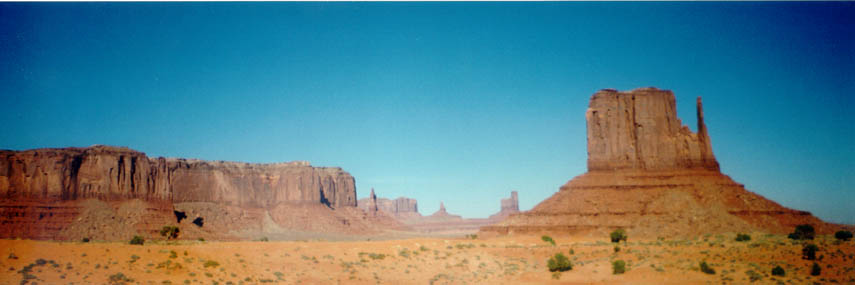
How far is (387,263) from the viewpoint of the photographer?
131 ft

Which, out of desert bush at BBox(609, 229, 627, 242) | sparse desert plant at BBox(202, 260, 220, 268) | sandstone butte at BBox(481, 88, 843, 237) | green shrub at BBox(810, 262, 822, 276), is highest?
sandstone butte at BBox(481, 88, 843, 237)

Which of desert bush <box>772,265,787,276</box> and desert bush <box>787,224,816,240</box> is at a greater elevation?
desert bush <box>787,224,816,240</box>

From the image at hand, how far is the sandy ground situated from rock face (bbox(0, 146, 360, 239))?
59.3m

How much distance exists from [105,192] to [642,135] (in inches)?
3243

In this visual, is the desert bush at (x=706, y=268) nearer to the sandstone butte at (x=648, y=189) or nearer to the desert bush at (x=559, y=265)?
the desert bush at (x=559, y=265)

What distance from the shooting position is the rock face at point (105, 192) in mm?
87188

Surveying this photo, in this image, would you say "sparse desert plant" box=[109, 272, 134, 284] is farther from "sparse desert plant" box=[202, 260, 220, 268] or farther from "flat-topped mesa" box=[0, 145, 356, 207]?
"flat-topped mesa" box=[0, 145, 356, 207]

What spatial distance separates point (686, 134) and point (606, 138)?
9.67 metres

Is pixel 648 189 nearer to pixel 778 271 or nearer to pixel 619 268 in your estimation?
pixel 619 268

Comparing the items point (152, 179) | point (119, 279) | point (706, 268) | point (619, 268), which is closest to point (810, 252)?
point (706, 268)

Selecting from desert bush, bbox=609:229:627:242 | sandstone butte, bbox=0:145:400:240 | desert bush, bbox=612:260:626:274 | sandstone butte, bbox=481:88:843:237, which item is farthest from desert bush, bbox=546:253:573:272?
sandstone butte, bbox=0:145:400:240

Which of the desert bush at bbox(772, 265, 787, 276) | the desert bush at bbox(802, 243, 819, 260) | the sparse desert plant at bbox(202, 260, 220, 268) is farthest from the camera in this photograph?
the desert bush at bbox(802, 243, 819, 260)

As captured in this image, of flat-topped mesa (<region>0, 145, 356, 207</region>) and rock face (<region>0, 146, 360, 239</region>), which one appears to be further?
flat-topped mesa (<region>0, 145, 356, 207</region>)

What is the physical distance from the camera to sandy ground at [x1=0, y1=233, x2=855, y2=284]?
2766cm
